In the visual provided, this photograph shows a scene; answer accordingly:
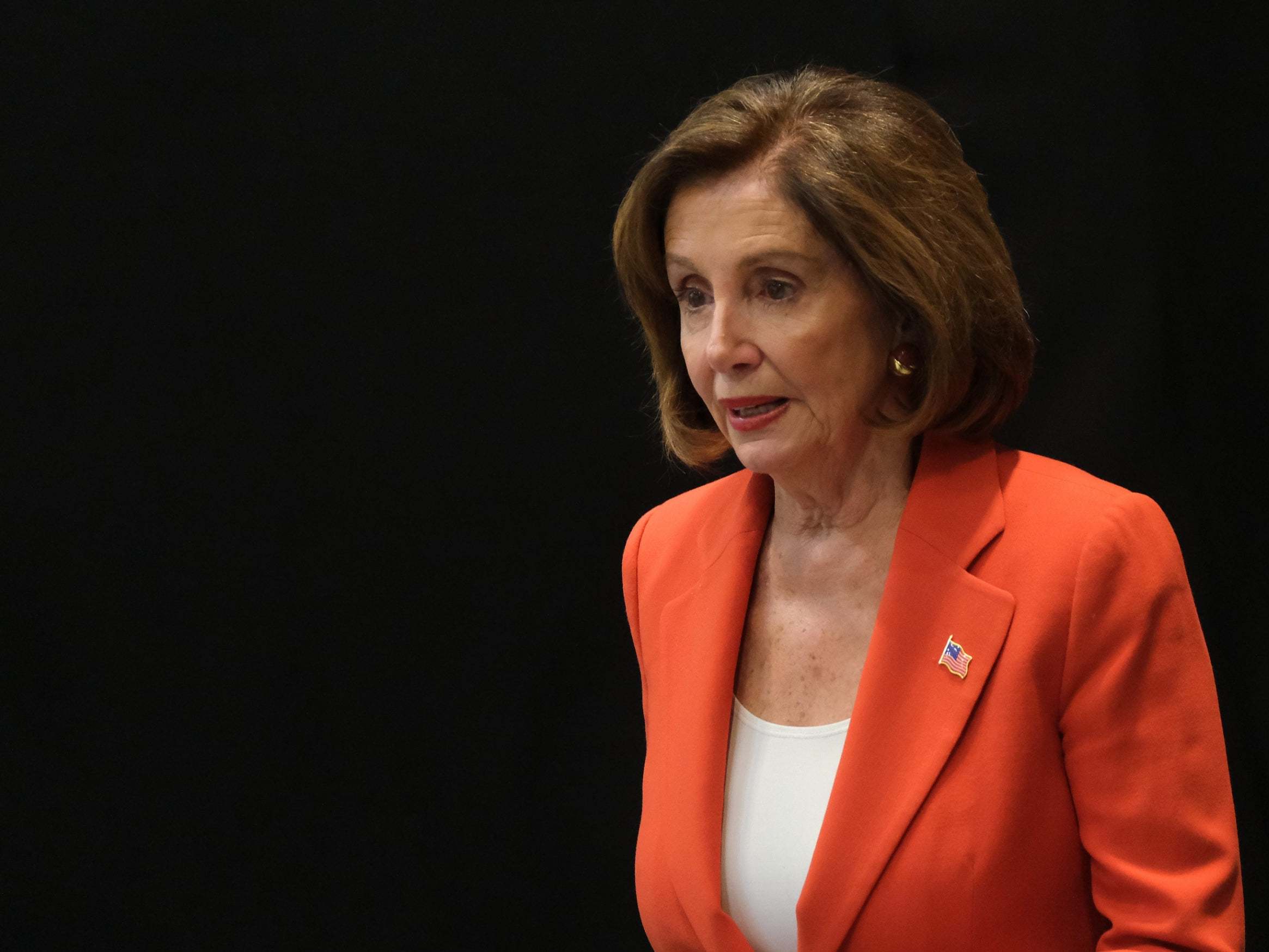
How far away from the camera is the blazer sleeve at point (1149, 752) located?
1.46m

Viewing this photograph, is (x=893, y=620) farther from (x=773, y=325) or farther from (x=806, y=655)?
(x=773, y=325)

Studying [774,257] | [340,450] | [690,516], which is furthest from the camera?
[340,450]

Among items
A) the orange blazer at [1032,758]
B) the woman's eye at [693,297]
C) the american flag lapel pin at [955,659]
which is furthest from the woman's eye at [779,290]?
the american flag lapel pin at [955,659]

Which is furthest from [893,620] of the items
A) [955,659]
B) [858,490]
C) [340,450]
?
[340,450]

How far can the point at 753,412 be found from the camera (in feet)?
5.45

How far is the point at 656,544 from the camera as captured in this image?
6.47 ft

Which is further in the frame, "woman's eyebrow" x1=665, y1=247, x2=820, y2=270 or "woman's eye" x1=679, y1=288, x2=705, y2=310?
"woman's eye" x1=679, y1=288, x2=705, y2=310

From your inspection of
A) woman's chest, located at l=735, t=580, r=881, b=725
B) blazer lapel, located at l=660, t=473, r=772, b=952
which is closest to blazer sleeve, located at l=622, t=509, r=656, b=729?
blazer lapel, located at l=660, t=473, r=772, b=952

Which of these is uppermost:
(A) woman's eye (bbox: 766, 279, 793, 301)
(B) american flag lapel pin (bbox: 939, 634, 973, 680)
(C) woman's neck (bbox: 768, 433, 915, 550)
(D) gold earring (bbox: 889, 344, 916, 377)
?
(A) woman's eye (bbox: 766, 279, 793, 301)

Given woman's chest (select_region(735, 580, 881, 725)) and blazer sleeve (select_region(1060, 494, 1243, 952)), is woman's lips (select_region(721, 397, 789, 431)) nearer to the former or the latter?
woman's chest (select_region(735, 580, 881, 725))

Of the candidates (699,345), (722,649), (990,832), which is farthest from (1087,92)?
(990,832)

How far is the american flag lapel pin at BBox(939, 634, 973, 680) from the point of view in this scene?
1.54 meters

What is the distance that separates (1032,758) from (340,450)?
1328 millimetres

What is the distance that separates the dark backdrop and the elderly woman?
0.59m
